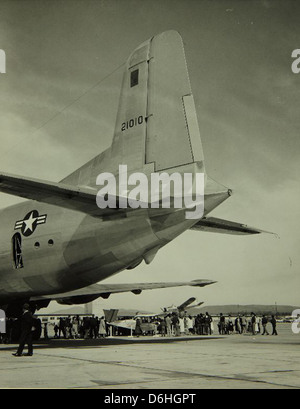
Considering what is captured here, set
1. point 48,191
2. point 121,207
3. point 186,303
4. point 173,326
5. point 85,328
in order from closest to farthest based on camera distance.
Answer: point 48,191, point 121,207, point 85,328, point 173,326, point 186,303

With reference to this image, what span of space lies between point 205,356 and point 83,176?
8576 millimetres

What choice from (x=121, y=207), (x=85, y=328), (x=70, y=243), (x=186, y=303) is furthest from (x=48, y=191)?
(x=186, y=303)

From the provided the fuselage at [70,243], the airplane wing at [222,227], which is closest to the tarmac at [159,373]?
the fuselage at [70,243]

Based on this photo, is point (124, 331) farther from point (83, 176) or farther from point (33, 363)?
point (33, 363)

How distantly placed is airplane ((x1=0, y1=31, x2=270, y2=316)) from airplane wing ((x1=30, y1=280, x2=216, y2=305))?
462cm

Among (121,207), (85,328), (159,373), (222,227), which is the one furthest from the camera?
(85,328)

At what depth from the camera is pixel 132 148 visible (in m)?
17.2

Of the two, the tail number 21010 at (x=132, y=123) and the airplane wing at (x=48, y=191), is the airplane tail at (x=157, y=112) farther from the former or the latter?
the airplane wing at (x=48, y=191)

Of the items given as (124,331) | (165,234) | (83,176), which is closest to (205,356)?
(165,234)

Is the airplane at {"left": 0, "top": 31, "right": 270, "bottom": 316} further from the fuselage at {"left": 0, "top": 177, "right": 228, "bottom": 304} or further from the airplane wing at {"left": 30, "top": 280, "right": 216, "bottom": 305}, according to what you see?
the airplane wing at {"left": 30, "top": 280, "right": 216, "bottom": 305}

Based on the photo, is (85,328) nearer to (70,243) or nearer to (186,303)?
(70,243)

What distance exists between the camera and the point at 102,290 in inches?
1025

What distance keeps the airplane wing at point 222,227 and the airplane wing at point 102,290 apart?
8949 mm

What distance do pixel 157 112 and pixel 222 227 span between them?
227 inches
